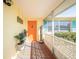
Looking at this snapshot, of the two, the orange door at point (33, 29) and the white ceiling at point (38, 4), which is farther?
the orange door at point (33, 29)

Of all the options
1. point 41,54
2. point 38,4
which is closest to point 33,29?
point 41,54

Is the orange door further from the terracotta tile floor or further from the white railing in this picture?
the white railing

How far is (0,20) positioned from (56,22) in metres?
5.56

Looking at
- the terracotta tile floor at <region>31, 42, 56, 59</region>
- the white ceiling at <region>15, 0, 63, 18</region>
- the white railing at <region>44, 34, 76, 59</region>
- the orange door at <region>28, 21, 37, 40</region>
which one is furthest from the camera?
the orange door at <region>28, 21, 37, 40</region>

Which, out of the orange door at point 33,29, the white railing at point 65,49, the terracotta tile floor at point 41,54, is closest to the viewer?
the white railing at point 65,49

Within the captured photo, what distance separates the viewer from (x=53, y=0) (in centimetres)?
459

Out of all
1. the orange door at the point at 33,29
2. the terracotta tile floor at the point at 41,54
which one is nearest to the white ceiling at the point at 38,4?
the terracotta tile floor at the point at 41,54

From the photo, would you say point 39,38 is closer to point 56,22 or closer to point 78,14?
point 56,22

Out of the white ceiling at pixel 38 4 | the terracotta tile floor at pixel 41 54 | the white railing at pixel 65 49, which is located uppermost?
the white ceiling at pixel 38 4

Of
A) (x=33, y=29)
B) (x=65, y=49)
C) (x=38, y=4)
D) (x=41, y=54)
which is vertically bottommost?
(x=41, y=54)

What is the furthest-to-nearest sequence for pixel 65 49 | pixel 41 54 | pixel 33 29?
pixel 33 29 < pixel 41 54 < pixel 65 49

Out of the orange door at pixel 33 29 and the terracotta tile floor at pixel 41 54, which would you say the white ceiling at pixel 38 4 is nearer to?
the terracotta tile floor at pixel 41 54

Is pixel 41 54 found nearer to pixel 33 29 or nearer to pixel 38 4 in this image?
pixel 38 4

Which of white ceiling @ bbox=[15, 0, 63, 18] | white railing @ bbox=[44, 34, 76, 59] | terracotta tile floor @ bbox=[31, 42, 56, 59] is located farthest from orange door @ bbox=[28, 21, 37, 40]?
white railing @ bbox=[44, 34, 76, 59]
